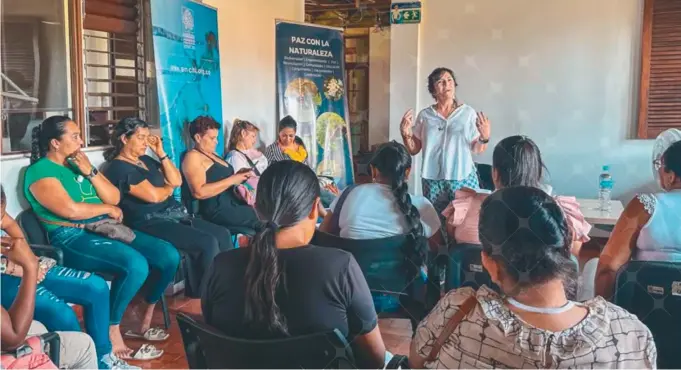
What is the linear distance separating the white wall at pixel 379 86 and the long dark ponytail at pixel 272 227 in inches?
113

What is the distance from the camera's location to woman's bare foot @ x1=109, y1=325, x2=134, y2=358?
212cm

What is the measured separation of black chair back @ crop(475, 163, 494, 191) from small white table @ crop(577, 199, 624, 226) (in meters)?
0.44

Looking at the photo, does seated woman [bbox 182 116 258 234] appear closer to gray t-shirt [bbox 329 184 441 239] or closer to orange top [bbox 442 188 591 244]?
gray t-shirt [bbox 329 184 441 239]

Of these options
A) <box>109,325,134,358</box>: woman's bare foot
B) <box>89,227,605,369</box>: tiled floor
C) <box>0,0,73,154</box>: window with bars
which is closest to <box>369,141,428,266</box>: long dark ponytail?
<box>89,227,605,369</box>: tiled floor

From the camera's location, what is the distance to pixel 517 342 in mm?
854

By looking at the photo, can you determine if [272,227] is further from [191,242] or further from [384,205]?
[191,242]

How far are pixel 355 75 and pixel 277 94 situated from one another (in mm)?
826

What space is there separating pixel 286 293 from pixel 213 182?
1.79 m

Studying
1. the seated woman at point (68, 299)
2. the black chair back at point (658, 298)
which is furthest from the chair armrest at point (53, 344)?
the black chair back at point (658, 298)

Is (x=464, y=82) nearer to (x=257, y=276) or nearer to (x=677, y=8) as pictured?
(x=677, y=8)

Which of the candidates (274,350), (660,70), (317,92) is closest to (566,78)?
(660,70)

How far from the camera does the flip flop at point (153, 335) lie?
2.28 meters

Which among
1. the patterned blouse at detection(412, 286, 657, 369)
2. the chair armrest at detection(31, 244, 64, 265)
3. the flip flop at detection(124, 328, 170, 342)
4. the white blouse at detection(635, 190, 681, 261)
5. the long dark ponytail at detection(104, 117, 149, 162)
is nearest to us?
the patterned blouse at detection(412, 286, 657, 369)

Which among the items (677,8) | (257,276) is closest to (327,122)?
(677,8)
